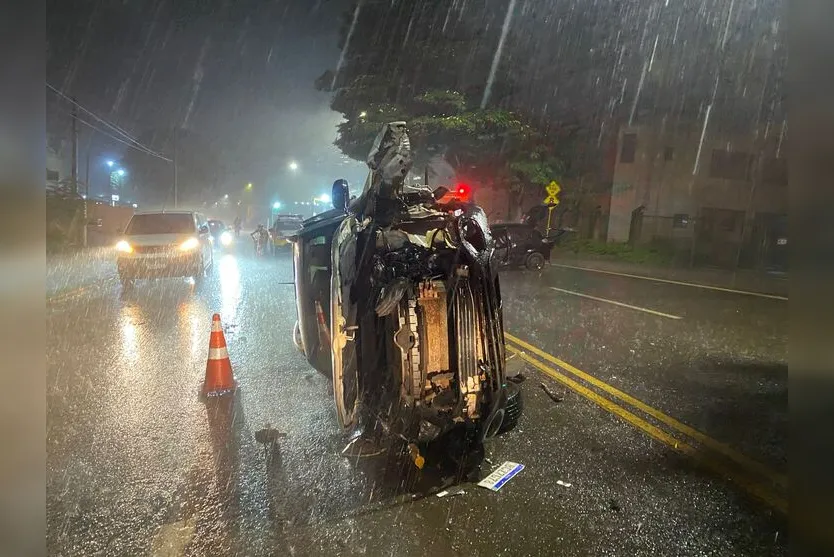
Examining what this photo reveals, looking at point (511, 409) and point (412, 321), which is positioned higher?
point (412, 321)

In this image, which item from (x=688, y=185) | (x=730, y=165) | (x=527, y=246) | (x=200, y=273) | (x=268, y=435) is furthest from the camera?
(x=688, y=185)

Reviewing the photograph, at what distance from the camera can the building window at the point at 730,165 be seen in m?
24.0

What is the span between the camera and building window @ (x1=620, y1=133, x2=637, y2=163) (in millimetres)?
25891

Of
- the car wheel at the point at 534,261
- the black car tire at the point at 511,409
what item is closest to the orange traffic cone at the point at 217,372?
the black car tire at the point at 511,409

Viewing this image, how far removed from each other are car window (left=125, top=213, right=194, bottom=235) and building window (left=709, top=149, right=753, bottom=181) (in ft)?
76.1

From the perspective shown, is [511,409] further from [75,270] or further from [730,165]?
[730,165]

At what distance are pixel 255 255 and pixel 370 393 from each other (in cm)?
2122

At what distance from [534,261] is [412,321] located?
15.0 meters

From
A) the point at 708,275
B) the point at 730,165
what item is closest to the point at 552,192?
the point at 708,275

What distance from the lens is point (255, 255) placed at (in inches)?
926

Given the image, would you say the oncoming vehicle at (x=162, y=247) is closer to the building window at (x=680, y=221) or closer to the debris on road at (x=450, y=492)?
the debris on road at (x=450, y=492)

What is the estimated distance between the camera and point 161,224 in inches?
520
